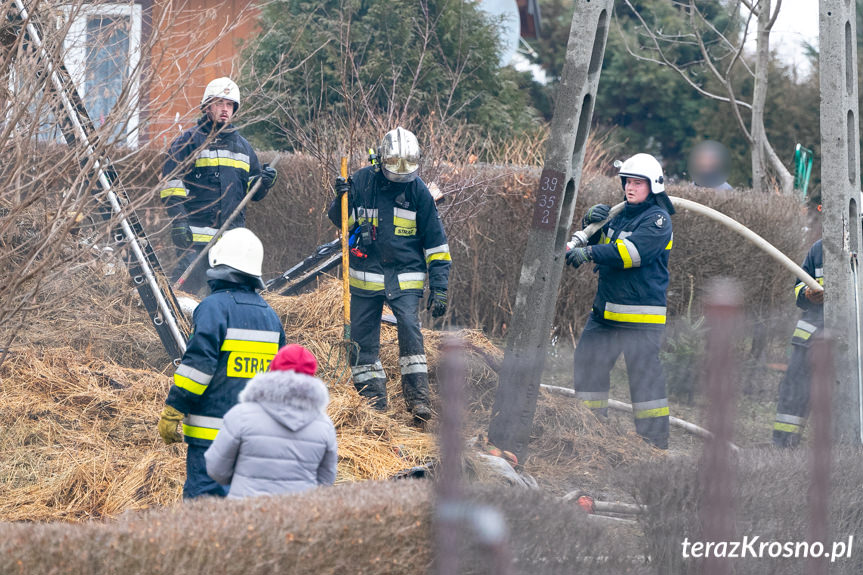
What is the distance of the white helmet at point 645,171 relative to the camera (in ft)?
21.4

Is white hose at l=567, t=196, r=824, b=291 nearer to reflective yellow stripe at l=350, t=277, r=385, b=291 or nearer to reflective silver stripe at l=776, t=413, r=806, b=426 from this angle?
reflective yellow stripe at l=350, t=277, r=385, b=291

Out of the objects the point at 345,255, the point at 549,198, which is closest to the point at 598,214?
the point at 549,198

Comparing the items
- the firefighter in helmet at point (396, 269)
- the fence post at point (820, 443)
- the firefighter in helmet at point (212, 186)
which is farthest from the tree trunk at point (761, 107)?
the fence post at point (820, 443)

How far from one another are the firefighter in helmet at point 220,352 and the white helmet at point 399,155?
2110mm

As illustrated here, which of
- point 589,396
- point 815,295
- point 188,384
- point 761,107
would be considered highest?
point 761,107

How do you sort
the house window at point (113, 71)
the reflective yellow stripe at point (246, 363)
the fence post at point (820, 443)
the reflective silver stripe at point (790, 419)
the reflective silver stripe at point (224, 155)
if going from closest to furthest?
the fence post at point (820, 443) < the reflective silver stripe at point (790, 419) < the reflective yellow stripe at point (246, 363) < the house window at point (113, 71) < the reflective silver stripe at point (224, 155)

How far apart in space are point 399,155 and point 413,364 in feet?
4.20

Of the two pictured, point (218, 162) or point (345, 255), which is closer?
point (345, 255)

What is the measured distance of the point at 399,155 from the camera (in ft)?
20.4

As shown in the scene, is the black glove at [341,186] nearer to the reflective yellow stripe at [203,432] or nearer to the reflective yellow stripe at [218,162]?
the reflective yellow stripe at [218,162]

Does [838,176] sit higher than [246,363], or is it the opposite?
[838,176]

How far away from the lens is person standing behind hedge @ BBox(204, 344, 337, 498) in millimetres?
3697

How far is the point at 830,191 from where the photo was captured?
6.30 meters

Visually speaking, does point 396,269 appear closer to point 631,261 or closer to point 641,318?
point 631,261
